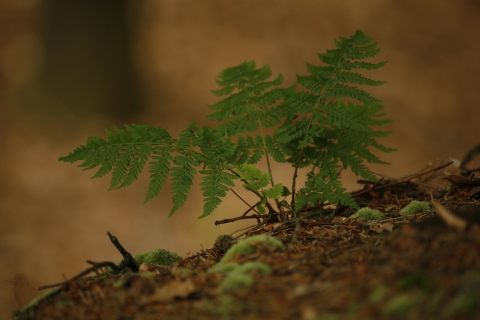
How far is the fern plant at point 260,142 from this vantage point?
2.41m

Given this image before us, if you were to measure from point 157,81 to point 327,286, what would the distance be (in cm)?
712

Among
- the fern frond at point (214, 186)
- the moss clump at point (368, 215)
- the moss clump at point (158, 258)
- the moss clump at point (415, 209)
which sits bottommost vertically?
the moss clump at point (415, 209)

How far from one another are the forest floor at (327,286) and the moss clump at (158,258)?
1.49 feet

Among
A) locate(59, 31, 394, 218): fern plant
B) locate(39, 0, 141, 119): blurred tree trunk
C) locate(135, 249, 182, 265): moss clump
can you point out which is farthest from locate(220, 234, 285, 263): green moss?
locate(39, 0, 141, 119): blurred tree trunk

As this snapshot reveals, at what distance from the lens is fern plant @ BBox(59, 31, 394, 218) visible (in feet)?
7.91

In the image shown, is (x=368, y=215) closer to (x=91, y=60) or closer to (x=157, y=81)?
(x=157, y=81)

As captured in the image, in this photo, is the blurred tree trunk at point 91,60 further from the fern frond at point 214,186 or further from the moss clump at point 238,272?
the moss clump at point 238,272

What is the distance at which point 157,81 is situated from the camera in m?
7.89

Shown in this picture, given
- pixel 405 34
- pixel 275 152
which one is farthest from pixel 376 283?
pixel 405 34

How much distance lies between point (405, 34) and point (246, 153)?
600 centimetres

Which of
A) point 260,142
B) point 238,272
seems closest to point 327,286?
point 238,272

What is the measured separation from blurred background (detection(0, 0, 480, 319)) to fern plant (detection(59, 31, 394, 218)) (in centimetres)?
463

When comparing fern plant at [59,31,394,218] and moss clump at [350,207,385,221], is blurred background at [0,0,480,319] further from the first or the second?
moss clump at [350,207,385,221]

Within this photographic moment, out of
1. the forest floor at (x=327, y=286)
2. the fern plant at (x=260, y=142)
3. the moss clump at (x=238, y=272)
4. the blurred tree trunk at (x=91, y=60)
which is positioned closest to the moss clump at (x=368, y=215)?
the fern plant at (x=260, y=142)
